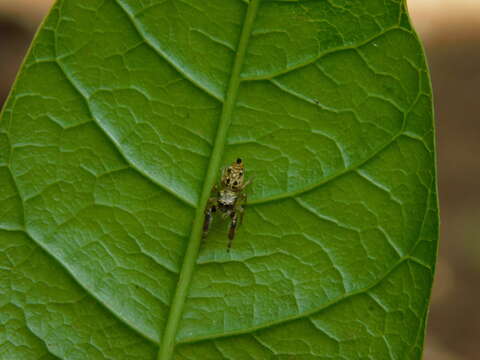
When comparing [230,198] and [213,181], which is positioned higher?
[230,198]

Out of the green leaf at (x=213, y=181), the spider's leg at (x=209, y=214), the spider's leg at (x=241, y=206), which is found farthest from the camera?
the spider's leg at (x=241, y=206)

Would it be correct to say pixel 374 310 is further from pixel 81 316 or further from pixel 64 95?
pixel 64 95

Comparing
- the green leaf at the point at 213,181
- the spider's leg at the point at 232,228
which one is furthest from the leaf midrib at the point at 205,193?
the spider's leg at the point at 232,228

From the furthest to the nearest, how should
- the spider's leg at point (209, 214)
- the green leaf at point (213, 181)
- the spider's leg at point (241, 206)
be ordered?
the spider's leg at point (241, 206), the spider's leg at point (209, 214), the green leaf at point (213, 181)

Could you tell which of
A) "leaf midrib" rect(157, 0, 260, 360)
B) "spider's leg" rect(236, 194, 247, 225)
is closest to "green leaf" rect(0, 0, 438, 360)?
"leaf midrib" rect(157, 0, 260, 360)

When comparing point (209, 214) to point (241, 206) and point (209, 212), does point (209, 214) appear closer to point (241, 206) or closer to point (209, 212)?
point (209, 212)

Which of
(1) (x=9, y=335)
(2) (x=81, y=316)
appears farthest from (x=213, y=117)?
(1) (x=9, y=335)

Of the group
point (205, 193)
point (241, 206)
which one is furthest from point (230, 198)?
point (205, 193)

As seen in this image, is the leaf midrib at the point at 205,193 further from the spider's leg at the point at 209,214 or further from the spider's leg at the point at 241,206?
the spider's leg at the point at 241,206
